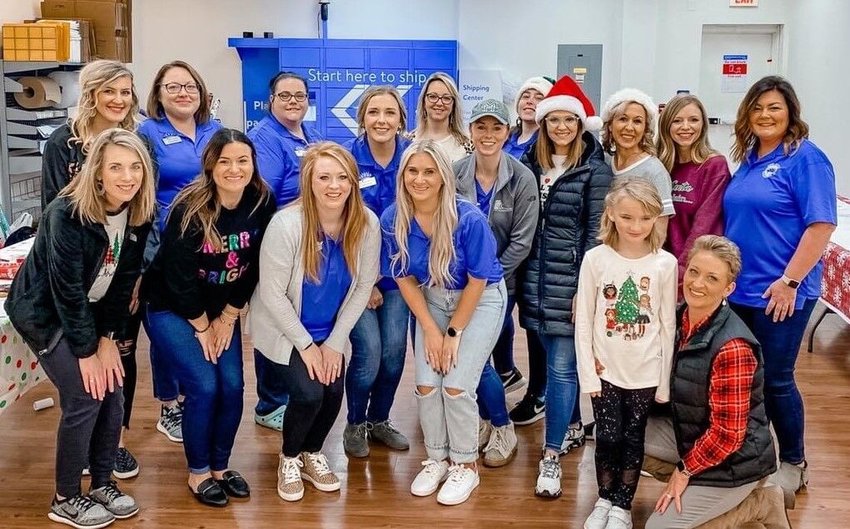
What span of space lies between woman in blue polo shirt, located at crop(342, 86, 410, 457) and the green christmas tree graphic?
0.84m

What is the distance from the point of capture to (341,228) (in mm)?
2686

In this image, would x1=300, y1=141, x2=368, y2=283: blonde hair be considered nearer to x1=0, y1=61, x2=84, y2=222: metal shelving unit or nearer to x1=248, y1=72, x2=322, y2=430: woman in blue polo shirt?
x1=248, y1=72, x2=322, y2=430: woman in blue polo shirt

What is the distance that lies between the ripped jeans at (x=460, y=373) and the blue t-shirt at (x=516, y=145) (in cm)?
100

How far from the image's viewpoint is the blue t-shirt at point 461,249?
105 inches

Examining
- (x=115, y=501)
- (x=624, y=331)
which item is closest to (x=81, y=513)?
(x=115, y=501)

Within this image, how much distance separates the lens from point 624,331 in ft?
8.16

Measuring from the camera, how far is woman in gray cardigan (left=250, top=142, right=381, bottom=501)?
2.61 metres

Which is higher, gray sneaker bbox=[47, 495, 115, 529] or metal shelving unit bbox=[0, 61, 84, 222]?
metal shelving unit bbox=[0, 61, 84, 222]

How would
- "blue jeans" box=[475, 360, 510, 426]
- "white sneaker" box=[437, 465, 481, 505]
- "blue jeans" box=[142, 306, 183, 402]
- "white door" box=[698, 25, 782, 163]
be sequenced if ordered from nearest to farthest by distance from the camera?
"white sneaker" box=[437, 465, 481, 505]
"blue jeans" box=[475, 360, 510, 426]
"blue jeans" box=[142, 306, 183, 402]
"white door" box=[698, 25, 782, 163]

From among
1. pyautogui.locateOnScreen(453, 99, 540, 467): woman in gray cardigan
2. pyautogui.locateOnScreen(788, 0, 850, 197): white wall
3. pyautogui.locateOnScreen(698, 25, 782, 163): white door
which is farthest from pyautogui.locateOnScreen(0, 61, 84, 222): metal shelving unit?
pyautogui.locateOnScreen(788, 0, 850, 197): white wall

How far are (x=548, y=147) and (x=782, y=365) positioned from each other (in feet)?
3.61

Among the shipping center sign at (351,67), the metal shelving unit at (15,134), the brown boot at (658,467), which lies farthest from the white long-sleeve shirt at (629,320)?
the shipping center sign at (351,67)

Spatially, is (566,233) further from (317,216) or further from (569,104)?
(317,216)

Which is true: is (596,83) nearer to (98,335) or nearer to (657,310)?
(657,310)
